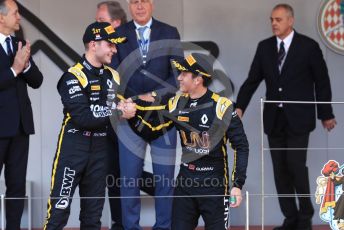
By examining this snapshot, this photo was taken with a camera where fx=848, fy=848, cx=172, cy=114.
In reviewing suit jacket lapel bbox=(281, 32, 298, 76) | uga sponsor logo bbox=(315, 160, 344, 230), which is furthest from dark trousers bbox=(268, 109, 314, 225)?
uga sponsor logo bbox=(315, 160, 344, 230)

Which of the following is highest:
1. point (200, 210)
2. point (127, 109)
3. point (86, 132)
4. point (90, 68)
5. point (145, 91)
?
point (90, 68)

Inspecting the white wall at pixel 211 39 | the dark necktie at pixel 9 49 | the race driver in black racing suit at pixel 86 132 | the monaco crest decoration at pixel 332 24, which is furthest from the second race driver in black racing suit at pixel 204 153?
the monaco crest decoration at pixel 332 24

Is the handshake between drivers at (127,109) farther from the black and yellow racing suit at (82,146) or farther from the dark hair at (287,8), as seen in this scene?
the dark hair at (287,8)

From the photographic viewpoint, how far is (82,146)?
5.21 m

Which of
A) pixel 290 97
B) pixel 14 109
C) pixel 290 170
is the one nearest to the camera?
pixel 14 109

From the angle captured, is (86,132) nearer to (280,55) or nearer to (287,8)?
(280,55)

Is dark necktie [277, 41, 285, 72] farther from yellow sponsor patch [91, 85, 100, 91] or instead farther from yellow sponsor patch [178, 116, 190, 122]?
yellow sponsor patch [91, 85, 100, 91]

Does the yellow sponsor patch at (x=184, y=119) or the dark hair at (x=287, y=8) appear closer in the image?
the yellow sponsor patch at (x=184, y=119)

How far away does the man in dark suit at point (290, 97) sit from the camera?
6.73m

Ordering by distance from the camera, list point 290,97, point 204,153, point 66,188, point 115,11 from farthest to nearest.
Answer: point 290,97, point 115,11, point 66,188, point 204,153

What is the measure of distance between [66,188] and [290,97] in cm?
229

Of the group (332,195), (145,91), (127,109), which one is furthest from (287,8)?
(127,109)

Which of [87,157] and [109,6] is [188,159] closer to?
[87,157]

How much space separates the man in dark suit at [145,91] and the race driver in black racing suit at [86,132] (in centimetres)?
76
